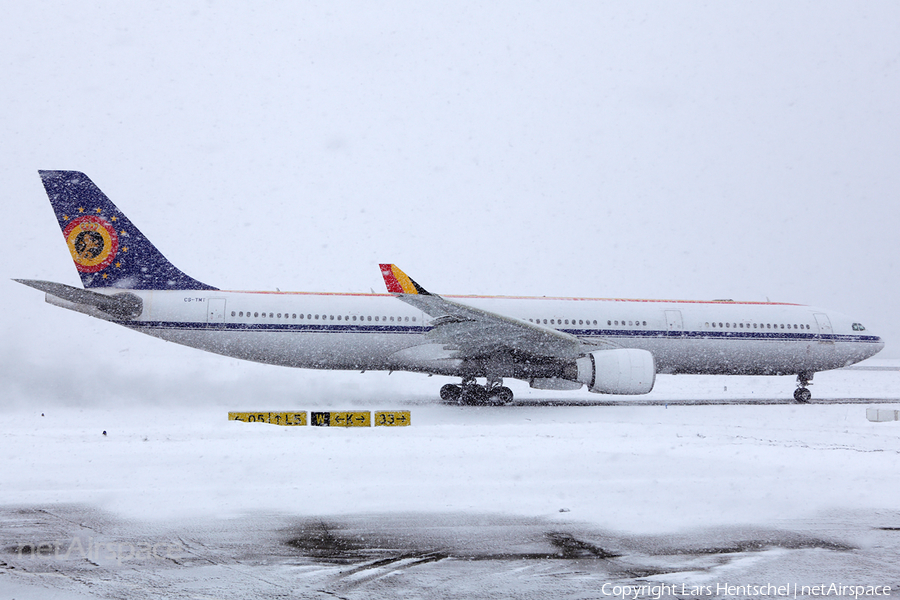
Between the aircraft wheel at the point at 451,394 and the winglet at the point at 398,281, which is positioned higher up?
the winglet at the point at 398,281

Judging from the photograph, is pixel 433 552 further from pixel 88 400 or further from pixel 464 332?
pixel 88 400

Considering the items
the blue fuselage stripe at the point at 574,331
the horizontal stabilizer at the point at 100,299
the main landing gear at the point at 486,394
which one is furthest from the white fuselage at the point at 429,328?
the main landing gear at the point at 486,394

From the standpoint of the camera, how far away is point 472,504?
7.05 meters

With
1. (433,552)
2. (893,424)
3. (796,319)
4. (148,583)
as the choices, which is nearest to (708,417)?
(893,424)

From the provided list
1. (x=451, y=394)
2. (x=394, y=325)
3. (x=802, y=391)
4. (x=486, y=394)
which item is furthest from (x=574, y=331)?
(x=802, y=391)

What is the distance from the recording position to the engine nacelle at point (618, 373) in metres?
15.9

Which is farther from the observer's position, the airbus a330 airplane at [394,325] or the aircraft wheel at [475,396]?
the aircraft wheel at [475,396]

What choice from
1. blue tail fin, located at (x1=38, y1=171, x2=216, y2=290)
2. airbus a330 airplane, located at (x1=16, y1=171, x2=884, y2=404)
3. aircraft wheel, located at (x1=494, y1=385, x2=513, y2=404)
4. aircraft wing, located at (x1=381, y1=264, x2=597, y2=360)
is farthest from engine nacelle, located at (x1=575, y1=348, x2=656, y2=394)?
blue tail fin, located at (x1=38, y1=171, x2=216, y2=290)

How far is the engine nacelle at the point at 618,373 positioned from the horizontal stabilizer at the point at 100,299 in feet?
38.2

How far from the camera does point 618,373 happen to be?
15.9 metres

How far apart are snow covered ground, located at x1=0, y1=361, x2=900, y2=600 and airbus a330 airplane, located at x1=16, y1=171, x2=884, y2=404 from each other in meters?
4.87

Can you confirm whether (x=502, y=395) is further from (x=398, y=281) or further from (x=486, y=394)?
(x=398, y=281)

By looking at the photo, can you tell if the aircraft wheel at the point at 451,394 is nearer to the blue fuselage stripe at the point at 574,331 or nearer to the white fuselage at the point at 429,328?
the white fuselage at the point at 429,328

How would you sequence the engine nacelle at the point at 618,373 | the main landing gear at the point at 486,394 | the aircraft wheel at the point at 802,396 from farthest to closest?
the aircraft wheel at the point at 802,396 → the main landing gear at the point at 486,394 → the engine nacelle at the point at 618,373
